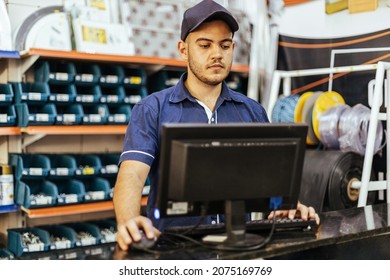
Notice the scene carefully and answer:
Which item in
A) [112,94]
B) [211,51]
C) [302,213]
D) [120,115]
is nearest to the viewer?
[302,213]

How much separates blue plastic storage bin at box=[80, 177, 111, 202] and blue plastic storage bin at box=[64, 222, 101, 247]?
0.77 ft

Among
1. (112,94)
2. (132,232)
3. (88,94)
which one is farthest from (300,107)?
(132,232)

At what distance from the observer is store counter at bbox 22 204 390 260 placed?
1.45m

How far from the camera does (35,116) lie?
11.2 ft

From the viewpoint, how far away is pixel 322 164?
346cm

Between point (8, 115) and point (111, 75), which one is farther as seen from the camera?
point (111, 75)

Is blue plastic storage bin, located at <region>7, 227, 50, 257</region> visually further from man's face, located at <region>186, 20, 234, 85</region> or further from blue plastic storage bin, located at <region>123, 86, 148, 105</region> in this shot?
man's face, located at <region>186, 20, 234, 85</region>

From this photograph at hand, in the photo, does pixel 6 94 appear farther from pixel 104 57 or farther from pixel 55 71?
pixel 104 57

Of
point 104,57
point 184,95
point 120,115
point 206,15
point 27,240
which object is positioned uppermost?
point 206,15

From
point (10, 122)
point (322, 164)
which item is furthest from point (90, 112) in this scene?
point (322, 164)

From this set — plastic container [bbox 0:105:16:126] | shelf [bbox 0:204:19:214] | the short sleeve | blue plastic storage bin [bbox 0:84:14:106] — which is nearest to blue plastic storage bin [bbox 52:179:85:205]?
shelf [bbox 0:204:19:214]

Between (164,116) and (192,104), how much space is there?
0.47ft

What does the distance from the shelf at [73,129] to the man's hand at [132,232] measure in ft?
6.87
